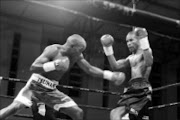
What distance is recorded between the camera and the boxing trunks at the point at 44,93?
2465 millimetres

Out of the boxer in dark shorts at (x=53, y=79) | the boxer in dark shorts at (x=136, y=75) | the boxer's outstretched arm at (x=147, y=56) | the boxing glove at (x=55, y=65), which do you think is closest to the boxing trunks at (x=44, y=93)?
the boxer in dark shorts at (x=53, y=79)

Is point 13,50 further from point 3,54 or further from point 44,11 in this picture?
point 44,11

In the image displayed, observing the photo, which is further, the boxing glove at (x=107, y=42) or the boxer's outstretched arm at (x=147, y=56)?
the boxing glove at (x=107, y=42)

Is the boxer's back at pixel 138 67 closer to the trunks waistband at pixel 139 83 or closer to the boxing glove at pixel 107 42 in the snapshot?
the trunks waistband at pixel 139 83

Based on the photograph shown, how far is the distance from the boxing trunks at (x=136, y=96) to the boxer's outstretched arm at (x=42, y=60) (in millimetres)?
710

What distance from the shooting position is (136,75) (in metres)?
2.50

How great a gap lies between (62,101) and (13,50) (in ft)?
21.5

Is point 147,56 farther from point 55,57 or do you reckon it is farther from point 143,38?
point 55,57

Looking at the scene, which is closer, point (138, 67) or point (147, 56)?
point (147, 56)

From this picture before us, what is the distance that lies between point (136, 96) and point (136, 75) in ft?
0.62

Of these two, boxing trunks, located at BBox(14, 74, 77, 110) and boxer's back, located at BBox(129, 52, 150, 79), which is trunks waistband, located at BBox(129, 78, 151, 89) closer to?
boxer's back, located at BBox(129, 52, 150, 79)

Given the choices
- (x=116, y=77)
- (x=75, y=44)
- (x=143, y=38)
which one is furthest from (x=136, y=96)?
(x=75, y=44)

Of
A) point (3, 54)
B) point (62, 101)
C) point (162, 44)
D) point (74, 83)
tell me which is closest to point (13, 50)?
point (3, 54)

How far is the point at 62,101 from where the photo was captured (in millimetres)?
2514
